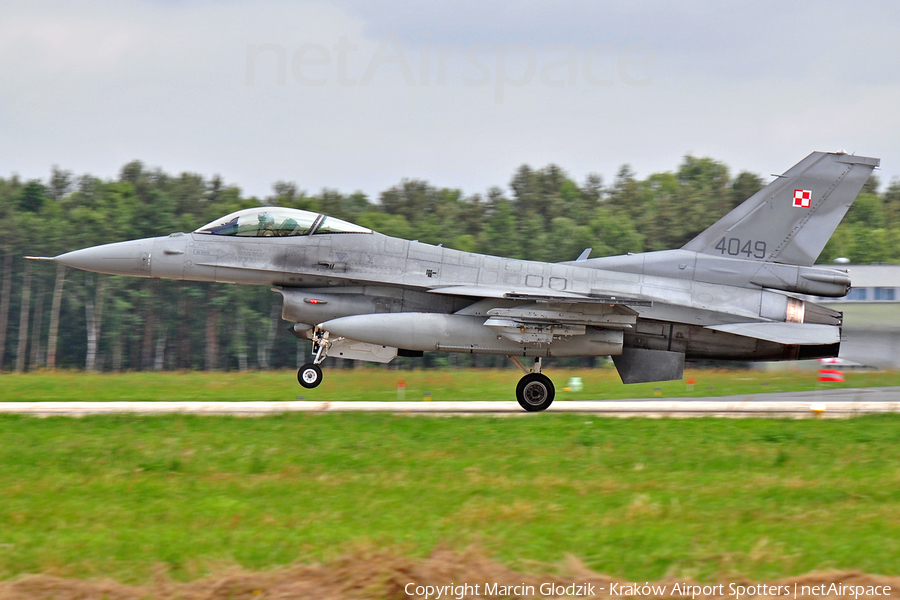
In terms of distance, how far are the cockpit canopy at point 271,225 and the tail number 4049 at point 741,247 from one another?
→ 280 inches

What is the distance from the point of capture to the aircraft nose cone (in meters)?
17.0

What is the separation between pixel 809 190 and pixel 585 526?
11.4 m

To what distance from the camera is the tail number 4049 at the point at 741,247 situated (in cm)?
1730

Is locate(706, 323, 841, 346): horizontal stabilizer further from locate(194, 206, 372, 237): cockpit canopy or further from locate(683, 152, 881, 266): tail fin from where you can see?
locate(194, 206, 372, 237): cockpit canopy

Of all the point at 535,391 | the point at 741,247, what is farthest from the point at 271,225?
the point at 741,247

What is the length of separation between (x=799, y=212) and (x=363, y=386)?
11770mm

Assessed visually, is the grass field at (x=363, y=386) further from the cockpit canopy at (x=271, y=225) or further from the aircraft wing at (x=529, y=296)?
the aircraft wing at (x=529, y=296)

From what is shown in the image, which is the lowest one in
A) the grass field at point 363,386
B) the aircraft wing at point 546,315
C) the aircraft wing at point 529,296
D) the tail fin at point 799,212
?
the grass field at point 363,386

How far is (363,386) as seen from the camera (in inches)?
925

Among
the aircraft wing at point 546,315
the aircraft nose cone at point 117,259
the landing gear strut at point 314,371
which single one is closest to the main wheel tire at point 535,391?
the aircraft wing at point 546,315

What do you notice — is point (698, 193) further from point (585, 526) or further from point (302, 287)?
point (585, 526)

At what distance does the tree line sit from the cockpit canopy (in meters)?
31.0

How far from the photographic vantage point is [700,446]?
1244 cm

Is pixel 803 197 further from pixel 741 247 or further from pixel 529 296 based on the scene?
pixel 529 296
